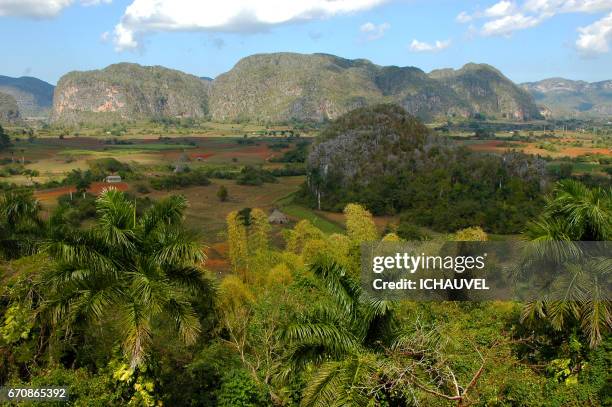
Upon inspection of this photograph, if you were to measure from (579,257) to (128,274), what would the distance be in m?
7.16

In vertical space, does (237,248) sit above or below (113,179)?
above

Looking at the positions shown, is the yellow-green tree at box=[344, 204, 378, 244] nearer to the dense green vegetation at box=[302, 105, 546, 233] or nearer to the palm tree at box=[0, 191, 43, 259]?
the palm tree at box=[0, 191, 43, 259]

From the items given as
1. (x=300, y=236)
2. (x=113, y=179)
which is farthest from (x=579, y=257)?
(x=113, y=179)

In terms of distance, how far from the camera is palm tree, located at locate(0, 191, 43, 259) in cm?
1312

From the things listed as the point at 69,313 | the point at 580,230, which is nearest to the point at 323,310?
the point at 69,313

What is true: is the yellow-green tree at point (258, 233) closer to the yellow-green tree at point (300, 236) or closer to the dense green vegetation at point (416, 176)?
the yellow-green tree at point (300, 236)

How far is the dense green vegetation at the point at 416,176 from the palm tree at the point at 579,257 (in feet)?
114

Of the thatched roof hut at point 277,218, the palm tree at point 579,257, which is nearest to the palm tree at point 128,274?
the palm tree at point 579,257

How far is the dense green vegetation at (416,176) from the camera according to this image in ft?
151

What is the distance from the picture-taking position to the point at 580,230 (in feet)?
30.6

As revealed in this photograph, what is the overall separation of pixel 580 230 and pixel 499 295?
9.20m

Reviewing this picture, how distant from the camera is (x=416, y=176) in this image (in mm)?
58188

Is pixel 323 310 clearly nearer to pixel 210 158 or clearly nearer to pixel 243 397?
pixel 243 397

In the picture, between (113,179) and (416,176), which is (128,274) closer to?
(416,176)
